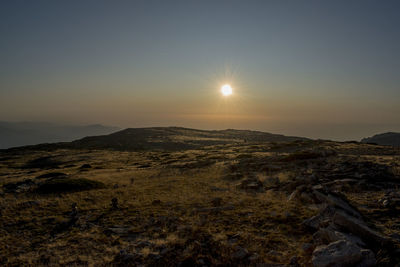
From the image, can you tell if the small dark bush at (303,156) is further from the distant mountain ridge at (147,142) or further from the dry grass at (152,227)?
the distant mountain ridge at (147,142)

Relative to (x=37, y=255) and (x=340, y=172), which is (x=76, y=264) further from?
(x=340, y=172)

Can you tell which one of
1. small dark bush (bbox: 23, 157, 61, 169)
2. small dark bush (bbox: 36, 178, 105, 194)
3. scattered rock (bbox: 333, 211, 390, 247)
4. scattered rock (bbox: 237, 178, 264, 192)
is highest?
scattered rock (bbox: 333, 211, 390, 247)

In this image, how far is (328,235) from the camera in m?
8.67

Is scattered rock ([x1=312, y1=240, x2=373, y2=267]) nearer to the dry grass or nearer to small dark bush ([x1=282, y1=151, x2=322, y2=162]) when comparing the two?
the dry grass

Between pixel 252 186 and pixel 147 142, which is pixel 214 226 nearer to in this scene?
pixel 252 186

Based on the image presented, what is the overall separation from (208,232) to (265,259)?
11.2ft

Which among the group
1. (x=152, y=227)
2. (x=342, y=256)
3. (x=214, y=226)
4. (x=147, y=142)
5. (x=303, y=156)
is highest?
(x=303, y=156)

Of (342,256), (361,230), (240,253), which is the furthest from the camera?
(240,253)

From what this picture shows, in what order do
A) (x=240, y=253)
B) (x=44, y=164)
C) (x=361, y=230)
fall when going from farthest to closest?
(x=44, y=164) → (x=240, y=253) → (x=361, y=230)

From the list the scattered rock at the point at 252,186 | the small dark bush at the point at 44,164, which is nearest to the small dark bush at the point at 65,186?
the scattered rock at the point at 252,186

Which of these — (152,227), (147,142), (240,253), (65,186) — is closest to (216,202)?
(152,227)

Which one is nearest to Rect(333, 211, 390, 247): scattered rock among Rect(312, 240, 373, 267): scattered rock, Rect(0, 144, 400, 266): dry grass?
Rect(312, 240, 373, 267): scattered rock

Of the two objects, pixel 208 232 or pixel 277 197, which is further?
pixel 277 197

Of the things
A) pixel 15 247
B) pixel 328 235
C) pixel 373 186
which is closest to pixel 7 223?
pixel 15 247
